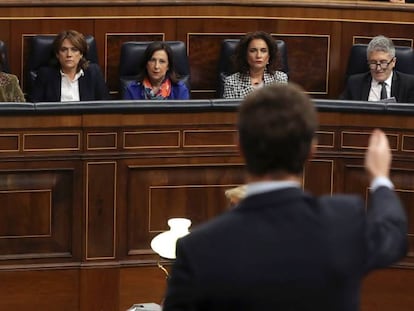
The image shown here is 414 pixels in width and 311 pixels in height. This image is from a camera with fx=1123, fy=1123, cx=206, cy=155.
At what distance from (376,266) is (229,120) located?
3.24 metres

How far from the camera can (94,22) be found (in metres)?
6.94

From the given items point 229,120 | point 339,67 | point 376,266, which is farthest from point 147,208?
point 376,266

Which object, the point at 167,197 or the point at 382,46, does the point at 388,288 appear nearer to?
the point at 167,197

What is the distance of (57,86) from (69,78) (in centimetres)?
9

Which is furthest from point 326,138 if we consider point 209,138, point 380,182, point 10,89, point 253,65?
point 380,182

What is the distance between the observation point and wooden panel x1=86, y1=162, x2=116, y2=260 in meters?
5.22

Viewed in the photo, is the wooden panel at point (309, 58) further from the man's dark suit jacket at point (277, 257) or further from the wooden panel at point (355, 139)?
the man's dark suit jacket at point (277, 257)

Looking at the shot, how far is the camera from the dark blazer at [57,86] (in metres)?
6.53

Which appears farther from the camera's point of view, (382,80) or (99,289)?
(382,80)

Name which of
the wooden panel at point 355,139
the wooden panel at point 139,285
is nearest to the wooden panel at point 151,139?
the wooden panel at point 139,285

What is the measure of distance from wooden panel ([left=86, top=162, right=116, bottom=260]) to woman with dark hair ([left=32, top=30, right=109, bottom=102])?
4.48ft

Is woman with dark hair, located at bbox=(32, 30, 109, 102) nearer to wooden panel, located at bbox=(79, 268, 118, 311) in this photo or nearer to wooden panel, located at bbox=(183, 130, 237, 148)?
wooden panel, located at bbox=(183, 130, 237, 148)

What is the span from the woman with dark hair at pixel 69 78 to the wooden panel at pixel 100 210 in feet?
4.48

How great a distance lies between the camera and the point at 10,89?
6.33 meters
